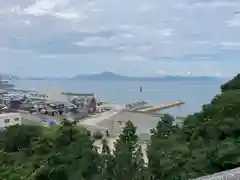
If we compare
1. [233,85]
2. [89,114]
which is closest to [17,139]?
[233,85]

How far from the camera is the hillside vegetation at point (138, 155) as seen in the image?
6.68m

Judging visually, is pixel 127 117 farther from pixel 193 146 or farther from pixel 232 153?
pixel 232 153

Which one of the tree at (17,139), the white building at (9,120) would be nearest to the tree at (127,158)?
the tree at (17,139)

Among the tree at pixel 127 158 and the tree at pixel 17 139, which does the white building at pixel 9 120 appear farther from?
the tree at pixel 127 158

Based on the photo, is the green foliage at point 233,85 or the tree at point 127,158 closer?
the tree at point 127,158

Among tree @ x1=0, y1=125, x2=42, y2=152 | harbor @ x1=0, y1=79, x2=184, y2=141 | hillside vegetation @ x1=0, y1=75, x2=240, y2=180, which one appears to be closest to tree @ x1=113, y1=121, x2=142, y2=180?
hillside vegetation @ x1=0, y1=75, x2=240, y2=180

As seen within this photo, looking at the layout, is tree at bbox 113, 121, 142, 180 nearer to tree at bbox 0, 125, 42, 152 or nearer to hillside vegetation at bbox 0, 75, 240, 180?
hillside vegetation at bbox 0, 75, 240, 180

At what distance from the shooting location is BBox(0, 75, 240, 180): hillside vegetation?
263 inches

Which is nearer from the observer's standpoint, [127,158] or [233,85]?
[127,158]

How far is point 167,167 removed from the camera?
6973 millimetres

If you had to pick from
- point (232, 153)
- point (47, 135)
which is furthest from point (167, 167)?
point (47, 135)

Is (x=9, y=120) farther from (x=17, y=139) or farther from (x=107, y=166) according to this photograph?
(x=107, y=166)

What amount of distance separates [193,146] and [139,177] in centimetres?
164

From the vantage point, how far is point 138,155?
25.3 ft
